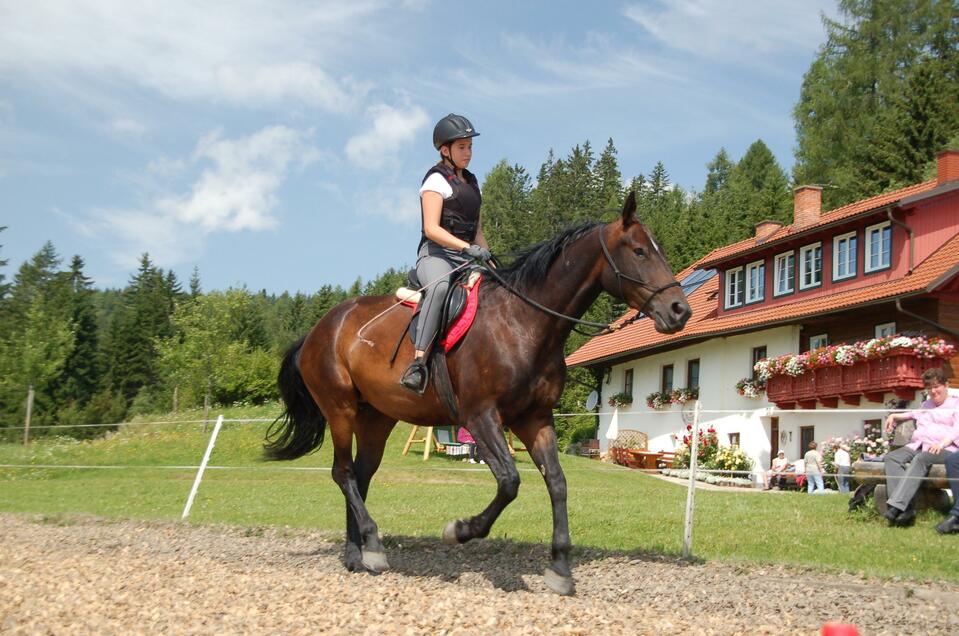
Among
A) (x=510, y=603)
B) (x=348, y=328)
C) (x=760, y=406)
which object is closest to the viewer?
(x=510, y=603)

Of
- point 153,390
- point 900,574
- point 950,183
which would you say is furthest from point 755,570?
point 153,390

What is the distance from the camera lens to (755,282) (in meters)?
33.8

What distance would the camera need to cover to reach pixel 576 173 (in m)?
81.2

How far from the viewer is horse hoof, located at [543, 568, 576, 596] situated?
6.54m

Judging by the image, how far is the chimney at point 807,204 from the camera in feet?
112

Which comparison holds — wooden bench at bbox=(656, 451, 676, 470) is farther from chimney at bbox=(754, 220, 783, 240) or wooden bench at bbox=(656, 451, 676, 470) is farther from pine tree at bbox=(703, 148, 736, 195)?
pine tree at bbox=(703, 148, 736, 195)

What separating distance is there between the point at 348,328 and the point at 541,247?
215cm

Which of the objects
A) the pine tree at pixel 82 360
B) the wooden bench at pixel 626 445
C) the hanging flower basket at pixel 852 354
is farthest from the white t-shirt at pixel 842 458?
the pine tree at pixel 82 360

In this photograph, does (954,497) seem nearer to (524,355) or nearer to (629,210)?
(629,210)

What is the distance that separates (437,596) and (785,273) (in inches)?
1133

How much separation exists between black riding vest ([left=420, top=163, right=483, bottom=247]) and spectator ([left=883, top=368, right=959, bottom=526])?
649cm

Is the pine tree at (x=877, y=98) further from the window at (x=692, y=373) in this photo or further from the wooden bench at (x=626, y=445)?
the wooden bench at (x=626, y=445)

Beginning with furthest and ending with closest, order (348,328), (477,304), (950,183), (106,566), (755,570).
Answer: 1. (950,183)
2. (348,328)
3. (755,570)
4. (477,304)
5. (106,566)

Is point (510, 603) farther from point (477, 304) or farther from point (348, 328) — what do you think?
point (348, 328)
